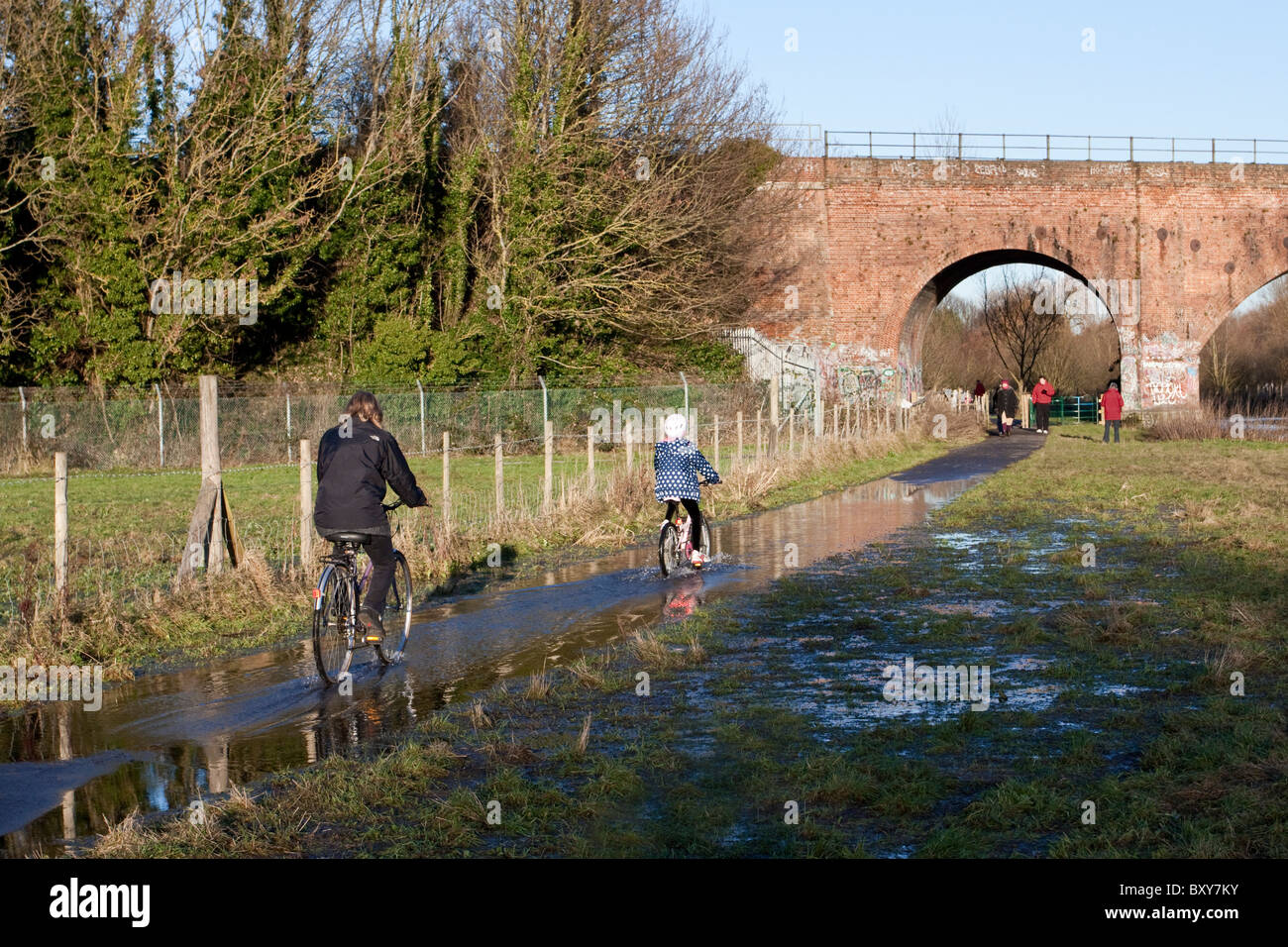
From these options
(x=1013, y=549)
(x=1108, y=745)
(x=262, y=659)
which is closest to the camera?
(x=1108, y=745)

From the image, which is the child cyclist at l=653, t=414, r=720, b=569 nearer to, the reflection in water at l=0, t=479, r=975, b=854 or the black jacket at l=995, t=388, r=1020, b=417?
the reflection in water at l=0, t=479, r=975, b=854

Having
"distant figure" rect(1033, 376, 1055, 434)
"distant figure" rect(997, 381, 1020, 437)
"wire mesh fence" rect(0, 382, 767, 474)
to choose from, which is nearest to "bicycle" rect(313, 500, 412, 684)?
"wire mesh fence" rect(0, 382, 767, 474)

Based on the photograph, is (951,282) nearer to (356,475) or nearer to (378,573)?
(378,573)

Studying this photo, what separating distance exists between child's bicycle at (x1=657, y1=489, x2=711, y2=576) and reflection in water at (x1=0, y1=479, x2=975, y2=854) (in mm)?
197

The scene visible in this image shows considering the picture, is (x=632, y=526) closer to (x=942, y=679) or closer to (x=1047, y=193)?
(x=942, y=679)

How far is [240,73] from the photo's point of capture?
100 ft

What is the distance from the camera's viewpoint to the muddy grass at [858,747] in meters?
5.41

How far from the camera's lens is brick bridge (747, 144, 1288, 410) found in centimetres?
4353

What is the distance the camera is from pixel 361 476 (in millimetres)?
8922

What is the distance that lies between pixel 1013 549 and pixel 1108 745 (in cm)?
801

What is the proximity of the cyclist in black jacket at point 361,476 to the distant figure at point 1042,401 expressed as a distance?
39370 mm

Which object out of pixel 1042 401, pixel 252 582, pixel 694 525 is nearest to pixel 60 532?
pixel 252 582

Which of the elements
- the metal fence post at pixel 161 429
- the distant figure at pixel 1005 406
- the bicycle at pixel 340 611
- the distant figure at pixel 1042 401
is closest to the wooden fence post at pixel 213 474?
the bicycle at pixel 340 611
